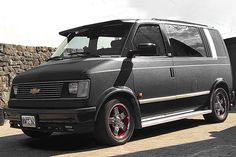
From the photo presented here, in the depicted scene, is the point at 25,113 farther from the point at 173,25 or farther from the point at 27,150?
the point at 173,25

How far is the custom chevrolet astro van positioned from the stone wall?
4760mm

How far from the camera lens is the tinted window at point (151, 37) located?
21.8 ft

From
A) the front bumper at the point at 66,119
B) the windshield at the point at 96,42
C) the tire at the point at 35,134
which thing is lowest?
the tire at the point at 35,134

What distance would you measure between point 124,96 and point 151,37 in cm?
135

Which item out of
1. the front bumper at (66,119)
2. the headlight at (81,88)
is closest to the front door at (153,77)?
the headlight at (81,88)

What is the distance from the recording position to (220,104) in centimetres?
851

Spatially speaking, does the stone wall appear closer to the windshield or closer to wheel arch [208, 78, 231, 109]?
the windshield

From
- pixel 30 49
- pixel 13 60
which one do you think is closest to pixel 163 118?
pixel 13 60

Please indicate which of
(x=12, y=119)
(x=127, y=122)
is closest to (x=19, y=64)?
(x=12, y=119)

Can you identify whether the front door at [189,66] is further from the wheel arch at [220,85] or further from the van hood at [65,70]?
the van hood at [65,70]

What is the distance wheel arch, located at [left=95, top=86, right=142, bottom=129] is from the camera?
18.7 feet

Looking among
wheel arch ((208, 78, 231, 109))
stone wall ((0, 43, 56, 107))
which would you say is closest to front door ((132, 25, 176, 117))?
wheel arch ((208, 78, 231, 109))

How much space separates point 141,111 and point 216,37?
3.42 m

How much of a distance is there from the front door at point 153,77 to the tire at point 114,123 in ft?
1.19
